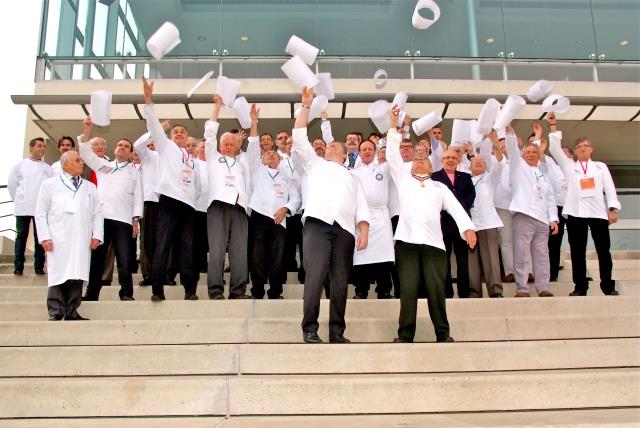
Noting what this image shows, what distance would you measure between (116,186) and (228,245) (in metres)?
1.34

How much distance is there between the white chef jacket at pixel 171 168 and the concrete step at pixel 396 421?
2625mm

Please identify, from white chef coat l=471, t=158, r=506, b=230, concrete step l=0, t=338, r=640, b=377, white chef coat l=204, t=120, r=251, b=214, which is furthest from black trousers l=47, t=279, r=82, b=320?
white chef coat l=471, t=158, r=506, b=230

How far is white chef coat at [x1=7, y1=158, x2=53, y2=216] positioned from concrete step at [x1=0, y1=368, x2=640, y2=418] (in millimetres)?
4044

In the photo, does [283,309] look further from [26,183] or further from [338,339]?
[26,183]

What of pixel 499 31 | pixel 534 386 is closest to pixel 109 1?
pixel 499 31

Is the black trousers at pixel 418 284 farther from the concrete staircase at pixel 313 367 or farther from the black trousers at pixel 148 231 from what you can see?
the black trousers at pixel 148 231

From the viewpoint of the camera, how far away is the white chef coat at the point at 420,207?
16.8 ft

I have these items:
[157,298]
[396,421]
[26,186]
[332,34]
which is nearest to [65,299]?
[157,298]

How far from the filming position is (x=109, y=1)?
473 inches

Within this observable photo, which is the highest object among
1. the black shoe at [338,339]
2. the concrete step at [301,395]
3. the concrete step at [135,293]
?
the concrete step at [135,293]

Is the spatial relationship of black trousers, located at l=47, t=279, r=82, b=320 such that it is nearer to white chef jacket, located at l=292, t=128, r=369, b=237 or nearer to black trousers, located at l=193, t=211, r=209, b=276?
black trousers, located at l=193, t=211, r=209, b=276

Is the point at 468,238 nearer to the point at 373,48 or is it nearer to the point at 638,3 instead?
the point at 373,48

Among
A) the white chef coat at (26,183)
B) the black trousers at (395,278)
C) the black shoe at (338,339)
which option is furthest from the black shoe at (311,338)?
the white chef coat at (26,183)

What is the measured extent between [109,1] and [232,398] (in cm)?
1022
